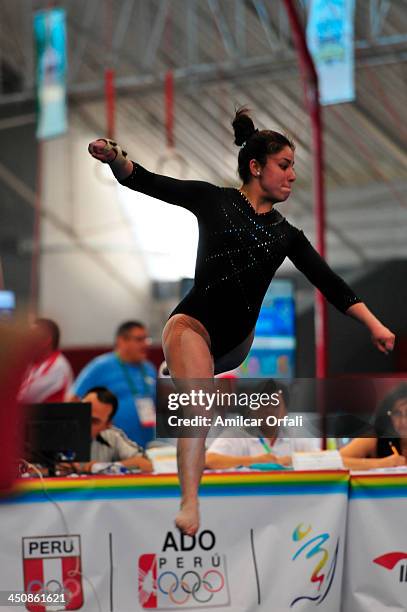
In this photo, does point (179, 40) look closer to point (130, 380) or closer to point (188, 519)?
point (130, 380)

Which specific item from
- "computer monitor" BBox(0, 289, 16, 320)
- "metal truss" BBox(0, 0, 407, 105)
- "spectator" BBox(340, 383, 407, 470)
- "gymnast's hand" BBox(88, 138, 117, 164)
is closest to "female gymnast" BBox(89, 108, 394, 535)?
"gymnast's hand" BBox(88, 138, 117, 164)

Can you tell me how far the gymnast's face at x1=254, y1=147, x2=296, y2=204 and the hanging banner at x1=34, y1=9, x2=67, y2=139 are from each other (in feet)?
28.4

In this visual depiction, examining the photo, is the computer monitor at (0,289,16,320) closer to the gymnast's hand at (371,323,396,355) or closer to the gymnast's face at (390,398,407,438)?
the gymnast's hand at (371,323,396,355)

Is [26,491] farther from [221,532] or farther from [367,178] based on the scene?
[367,178]

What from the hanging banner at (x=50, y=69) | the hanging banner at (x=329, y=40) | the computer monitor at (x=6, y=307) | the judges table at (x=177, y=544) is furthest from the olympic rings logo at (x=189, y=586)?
the hanging banner at (x=50, y=69)

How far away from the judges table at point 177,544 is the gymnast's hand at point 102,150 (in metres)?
1.74

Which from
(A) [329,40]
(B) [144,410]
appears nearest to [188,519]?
(B) [144,410]

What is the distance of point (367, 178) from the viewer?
56.1 feet

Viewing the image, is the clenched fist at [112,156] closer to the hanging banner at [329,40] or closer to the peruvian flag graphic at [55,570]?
the peruvian flag graphic at [55,570]

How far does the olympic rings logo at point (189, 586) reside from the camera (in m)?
3.94

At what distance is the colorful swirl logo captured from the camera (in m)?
4.00

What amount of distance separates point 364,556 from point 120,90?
12.7 meters

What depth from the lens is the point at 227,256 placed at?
8.82 ft

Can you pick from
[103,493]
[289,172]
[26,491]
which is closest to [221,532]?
[103,493]
